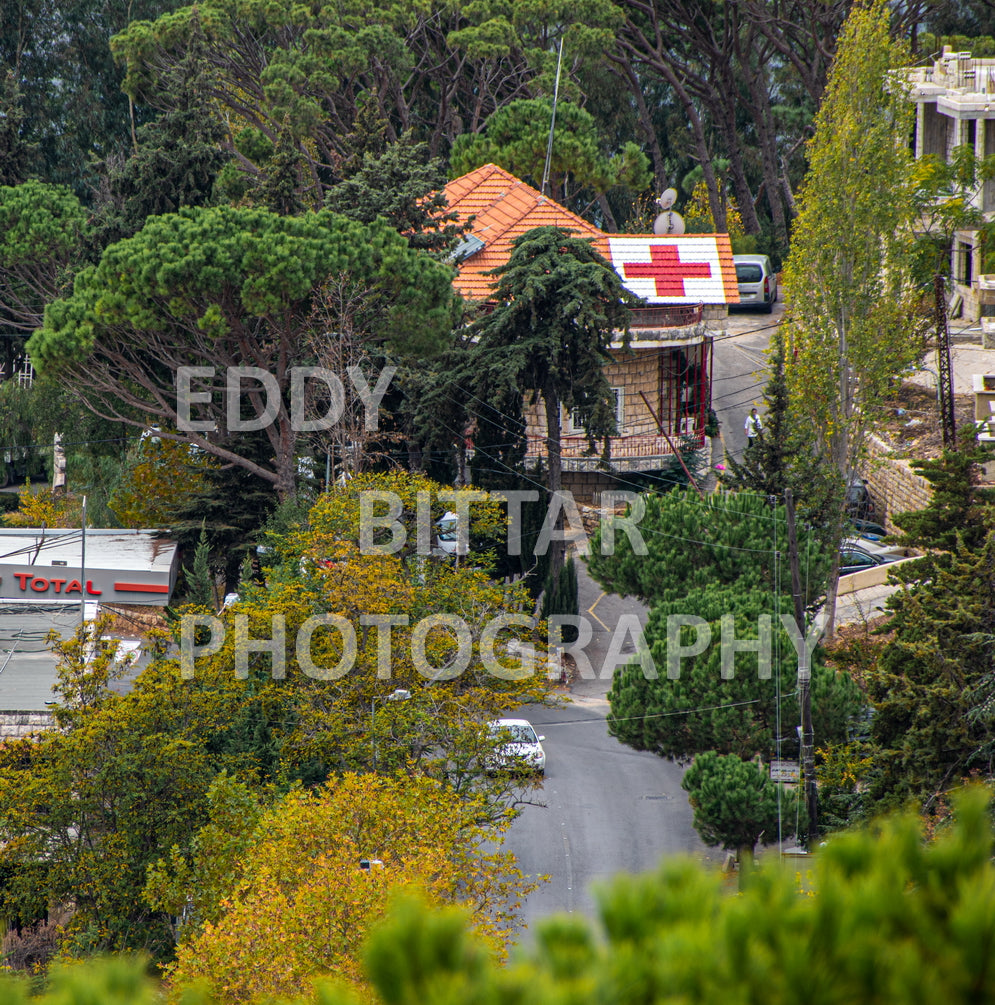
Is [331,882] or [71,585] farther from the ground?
[71,585]

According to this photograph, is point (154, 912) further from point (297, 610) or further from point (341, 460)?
point (341, 460)

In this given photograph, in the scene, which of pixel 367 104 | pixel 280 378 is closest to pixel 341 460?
pixel 280 378

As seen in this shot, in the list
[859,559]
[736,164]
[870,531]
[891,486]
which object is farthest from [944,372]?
[736,164]

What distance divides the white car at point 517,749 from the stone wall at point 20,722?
10152 mm

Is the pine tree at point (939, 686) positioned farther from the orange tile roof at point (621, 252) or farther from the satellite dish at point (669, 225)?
the satellite dish at point (669, 225)

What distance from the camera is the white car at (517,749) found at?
84.9ft

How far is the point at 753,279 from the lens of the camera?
6456cm

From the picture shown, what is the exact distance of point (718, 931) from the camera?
4.09 meters

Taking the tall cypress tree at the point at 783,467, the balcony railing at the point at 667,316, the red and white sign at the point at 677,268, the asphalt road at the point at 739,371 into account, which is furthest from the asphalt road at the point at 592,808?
the asphalt road at the point at 739,371

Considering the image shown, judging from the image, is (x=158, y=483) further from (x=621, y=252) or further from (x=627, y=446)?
(x=621, y=252)

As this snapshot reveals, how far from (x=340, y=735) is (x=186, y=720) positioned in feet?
10.5

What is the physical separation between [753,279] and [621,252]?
17999 millimetres

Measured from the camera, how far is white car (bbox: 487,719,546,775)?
25.9m

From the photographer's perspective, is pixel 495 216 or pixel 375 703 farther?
pixel 495 216
